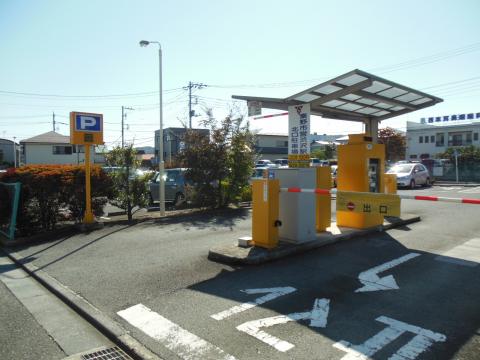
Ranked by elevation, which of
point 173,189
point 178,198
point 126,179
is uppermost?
point 126,179

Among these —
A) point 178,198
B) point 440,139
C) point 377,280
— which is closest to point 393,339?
point 377,280

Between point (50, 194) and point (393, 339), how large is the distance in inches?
314

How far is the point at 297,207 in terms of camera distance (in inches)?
264

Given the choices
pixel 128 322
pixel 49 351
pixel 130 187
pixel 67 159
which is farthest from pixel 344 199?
pixel 67 159

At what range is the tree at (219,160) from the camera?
12.2m

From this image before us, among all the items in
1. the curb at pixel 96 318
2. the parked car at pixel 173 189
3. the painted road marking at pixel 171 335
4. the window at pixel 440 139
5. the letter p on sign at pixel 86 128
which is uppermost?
the window at pixel 440 139

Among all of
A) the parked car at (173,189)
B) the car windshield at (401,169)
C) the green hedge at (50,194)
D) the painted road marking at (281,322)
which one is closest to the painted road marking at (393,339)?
→ the painted road marking at (281,322)

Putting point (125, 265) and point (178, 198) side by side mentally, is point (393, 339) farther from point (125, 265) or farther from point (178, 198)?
point (178, 198)

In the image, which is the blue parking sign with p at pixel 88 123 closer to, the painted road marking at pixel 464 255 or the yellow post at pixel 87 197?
the yellow post at pixel 87 197

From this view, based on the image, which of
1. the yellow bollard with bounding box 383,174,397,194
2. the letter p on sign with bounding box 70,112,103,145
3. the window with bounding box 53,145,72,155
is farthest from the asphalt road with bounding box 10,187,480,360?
the window with bounding box 53,145,72,155

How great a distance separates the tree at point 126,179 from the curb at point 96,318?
4.28m

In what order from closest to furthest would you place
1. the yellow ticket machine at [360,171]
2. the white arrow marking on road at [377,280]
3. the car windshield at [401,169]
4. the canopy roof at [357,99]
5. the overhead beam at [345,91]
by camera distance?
the white arrow marking on road at [377,280] → the overhead beam at [345,91] → the canopy roof at [357,99] → the yellow ticket machine at [360,171] → the car windshield at [401,169]

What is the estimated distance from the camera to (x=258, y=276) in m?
5.46

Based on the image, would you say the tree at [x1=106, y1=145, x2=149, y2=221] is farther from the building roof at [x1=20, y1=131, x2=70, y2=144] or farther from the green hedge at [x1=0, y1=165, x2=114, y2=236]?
the building roof at [x1=20, y1=131, x2=70, y2=144]
